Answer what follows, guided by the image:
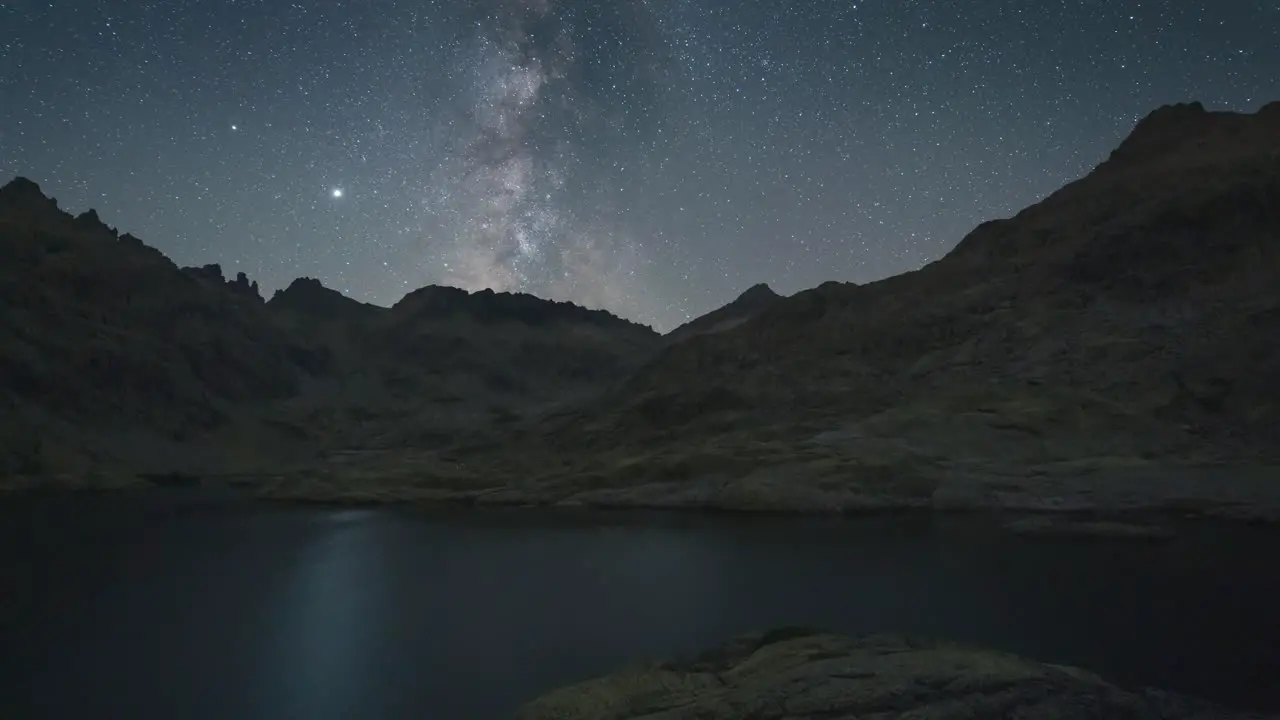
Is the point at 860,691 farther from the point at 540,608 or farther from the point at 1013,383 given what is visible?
the point at 1013,383

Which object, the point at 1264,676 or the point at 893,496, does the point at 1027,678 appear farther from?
the point at 893,496

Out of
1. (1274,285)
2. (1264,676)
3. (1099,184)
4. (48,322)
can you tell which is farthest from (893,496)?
(48,322)

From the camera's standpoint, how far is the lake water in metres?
24.9

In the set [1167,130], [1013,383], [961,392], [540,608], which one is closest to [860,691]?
[540,608]

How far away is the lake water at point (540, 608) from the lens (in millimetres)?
24891

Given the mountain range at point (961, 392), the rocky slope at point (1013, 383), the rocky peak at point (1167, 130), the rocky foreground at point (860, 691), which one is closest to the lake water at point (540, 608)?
the rocky foreground at point (860, 691)

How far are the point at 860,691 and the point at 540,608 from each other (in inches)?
923

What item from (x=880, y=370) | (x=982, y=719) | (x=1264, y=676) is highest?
(x=880, y=370)

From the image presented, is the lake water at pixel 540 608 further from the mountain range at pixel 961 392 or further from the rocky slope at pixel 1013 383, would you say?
the mountain range at pixel 961 392

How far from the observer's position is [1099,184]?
151 m

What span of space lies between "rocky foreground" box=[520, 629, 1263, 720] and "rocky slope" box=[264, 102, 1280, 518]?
53.3 m

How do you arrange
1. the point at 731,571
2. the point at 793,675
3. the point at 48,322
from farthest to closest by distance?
the point at 48,322
the point at 731,571
the point at 793,675

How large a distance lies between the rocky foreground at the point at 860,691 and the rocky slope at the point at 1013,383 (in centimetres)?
5330

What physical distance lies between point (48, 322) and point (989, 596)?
222629 mm
